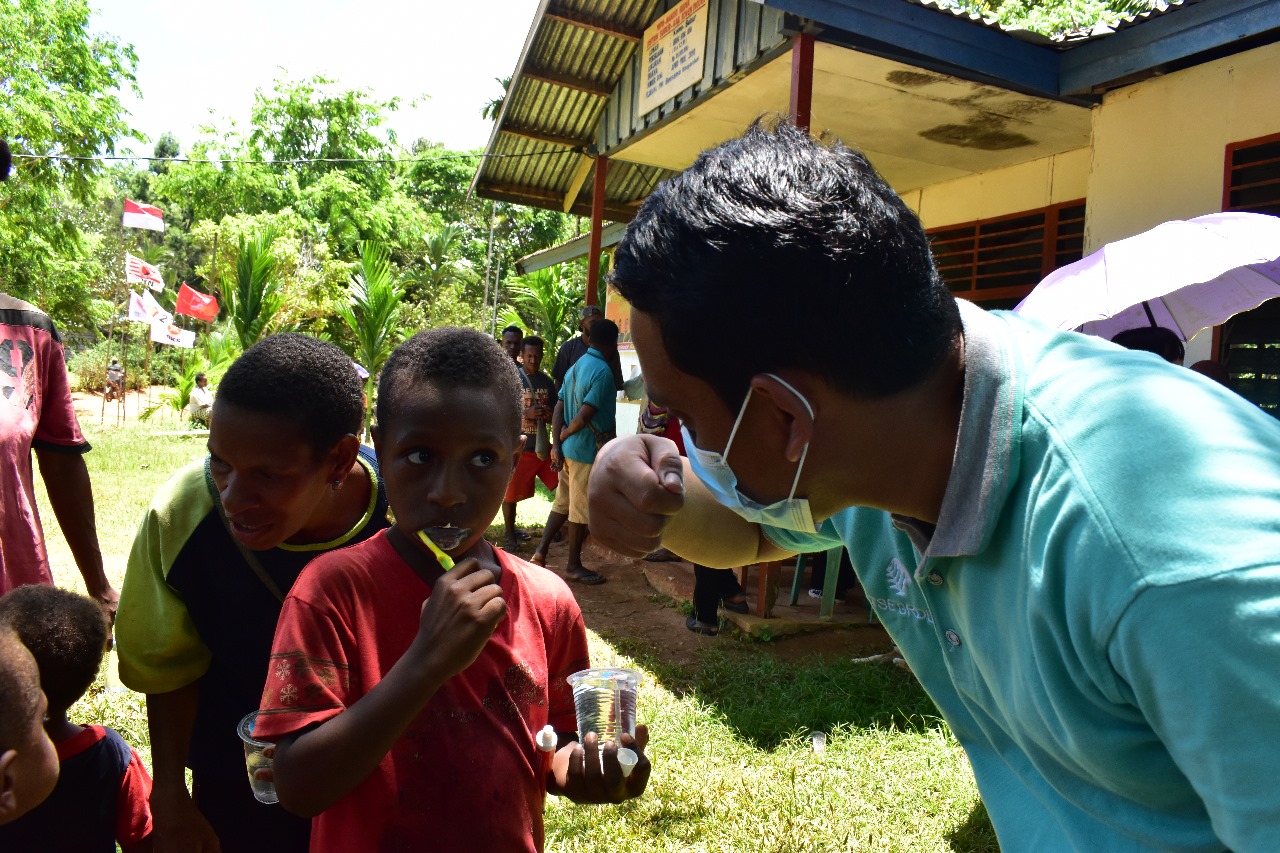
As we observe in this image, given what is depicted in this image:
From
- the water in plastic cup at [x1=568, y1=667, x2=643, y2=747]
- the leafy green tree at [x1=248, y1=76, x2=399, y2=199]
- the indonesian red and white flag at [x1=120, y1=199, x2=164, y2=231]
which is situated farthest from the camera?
the leafy green tree at [x1=248, y1=76, x2=399, y2=199]

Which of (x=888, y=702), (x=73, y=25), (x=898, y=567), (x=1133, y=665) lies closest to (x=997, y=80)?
(x=888, y=702)

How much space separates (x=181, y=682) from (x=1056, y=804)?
5.67ft

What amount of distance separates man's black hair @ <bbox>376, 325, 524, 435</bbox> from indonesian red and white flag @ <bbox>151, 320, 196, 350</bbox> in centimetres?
1831

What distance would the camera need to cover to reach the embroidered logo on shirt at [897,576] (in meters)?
1.40

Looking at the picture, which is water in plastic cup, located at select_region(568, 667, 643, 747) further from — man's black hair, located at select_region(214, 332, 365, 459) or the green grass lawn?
the green grass lawn

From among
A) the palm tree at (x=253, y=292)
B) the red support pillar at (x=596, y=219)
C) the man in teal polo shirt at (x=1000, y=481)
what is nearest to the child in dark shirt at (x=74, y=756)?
the man in teal polo shirt at (x=1000, y=481)

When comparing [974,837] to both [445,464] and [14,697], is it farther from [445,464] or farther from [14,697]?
[14,697]

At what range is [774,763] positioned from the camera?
12.8 feet

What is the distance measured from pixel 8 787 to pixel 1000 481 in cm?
185

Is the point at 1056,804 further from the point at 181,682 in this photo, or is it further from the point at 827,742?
the point at 827,742

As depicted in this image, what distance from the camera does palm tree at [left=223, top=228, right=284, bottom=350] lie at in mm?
16438

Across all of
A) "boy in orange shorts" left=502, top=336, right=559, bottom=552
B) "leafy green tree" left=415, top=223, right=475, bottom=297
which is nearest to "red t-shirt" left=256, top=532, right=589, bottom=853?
→ "boy in orange shorts" left=502, top=336, right=559, bottom=552

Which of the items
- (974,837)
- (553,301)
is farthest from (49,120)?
(974,837)

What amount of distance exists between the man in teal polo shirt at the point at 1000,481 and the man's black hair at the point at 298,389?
0.87 m
